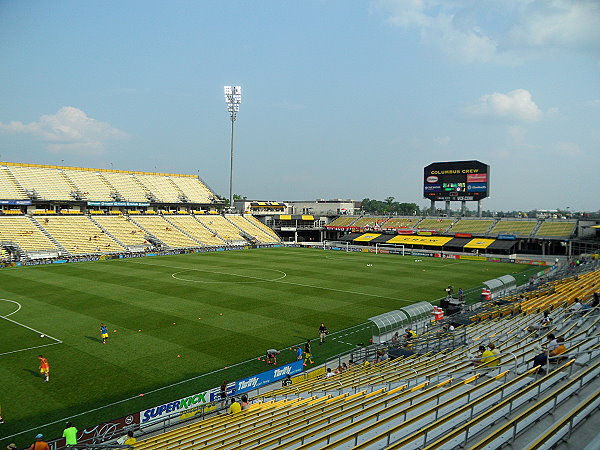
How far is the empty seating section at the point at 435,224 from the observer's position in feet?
275

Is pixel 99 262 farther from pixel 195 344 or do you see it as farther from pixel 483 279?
pixel 483 279

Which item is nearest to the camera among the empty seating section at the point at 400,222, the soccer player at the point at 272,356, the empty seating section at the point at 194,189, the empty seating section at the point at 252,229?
the soccer player at the point at 272,356

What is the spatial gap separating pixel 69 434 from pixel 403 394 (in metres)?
9.68

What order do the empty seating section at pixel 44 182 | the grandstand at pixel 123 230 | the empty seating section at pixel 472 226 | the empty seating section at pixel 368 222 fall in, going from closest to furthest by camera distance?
1. the grandstand at pixel 123 230
2. the empty seating section at pixel 44 182
3. the empty seating section at pixel 472 226
4. the empty seating section at pixel 368 222

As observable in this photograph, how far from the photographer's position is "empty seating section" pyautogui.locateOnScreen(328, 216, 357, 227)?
98812 millimetres

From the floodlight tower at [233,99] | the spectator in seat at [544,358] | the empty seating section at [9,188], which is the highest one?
the floodlight tower at [233,99]

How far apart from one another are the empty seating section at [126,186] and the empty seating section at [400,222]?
50.9 metres

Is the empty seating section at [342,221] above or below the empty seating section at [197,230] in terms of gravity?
above

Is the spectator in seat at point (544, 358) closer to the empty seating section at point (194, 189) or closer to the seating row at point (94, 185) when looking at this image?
the seating row at point (94, 185)

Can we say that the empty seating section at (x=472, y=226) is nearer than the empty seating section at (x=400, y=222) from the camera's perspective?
Yes

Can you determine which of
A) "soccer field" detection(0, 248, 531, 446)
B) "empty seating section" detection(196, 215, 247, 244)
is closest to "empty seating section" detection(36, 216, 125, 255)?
"soccer field" detection(0, 248, 531, 446)

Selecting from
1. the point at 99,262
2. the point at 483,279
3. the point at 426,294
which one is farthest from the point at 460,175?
the point at 99,262

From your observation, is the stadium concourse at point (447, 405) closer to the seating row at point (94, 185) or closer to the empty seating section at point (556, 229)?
the empty seating section at point (556, 229)

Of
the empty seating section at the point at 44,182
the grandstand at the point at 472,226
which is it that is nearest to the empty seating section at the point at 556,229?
the grandstand at the point at 472,226
